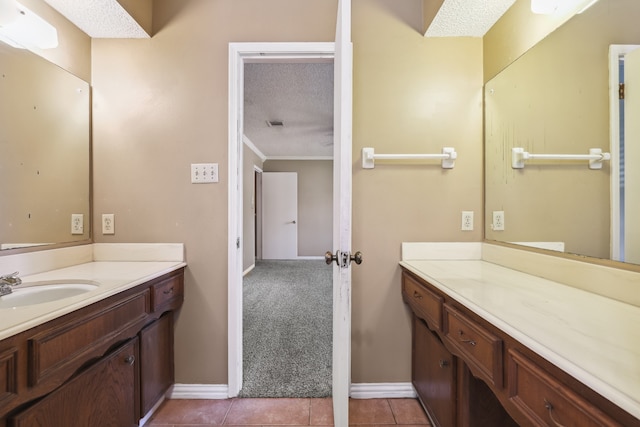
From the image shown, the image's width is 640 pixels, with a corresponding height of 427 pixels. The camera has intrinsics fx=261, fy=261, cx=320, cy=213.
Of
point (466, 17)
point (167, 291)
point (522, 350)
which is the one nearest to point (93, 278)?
point (167, 291)

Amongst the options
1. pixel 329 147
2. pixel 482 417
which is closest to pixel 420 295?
pixel 482 417

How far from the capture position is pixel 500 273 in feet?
3.94

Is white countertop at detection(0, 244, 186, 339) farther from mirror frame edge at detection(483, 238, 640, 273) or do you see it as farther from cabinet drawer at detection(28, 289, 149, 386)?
mirror frame edge at detection(483, 238, 640, 273)

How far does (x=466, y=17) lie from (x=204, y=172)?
1.64 metres

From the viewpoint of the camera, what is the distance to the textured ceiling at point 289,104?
2.24 m

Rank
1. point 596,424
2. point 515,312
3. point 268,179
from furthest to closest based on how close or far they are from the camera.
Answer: point 268,179, point 515,312, point 596,424

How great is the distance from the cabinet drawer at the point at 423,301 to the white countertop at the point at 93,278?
4.15 ft

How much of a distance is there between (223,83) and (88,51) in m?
0.79

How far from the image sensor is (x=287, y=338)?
213 centimetres

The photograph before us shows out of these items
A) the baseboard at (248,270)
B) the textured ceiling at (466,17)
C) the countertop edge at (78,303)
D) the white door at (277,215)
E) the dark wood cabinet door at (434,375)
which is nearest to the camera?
the countertop edge at (78,303)

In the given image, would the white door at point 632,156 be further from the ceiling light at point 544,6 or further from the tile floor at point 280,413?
the tile floor at point 280,413

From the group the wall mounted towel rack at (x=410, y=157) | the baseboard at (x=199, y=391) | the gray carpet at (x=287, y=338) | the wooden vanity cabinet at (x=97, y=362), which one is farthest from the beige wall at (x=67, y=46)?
the gray carpet at (x=287, y=338)

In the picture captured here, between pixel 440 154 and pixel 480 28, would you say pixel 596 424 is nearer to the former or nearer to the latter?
pixel 440 154

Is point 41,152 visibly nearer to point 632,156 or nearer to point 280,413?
point 280,413
